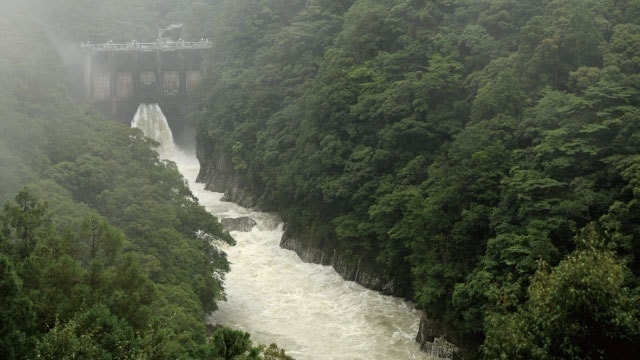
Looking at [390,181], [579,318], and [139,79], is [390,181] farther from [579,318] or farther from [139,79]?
[139,79]

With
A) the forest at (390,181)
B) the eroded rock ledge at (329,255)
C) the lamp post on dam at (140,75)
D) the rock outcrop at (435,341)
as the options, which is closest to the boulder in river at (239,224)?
the forest at (390,181)

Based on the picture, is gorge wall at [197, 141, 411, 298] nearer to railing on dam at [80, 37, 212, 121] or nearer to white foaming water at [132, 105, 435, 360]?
white foaming water at [132, 105, 435, 360]

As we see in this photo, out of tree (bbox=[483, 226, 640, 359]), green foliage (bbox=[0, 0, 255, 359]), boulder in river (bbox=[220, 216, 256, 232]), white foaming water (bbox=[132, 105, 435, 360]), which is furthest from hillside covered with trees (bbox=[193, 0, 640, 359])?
green foliage (bbox=[0, 0, 255, 359])

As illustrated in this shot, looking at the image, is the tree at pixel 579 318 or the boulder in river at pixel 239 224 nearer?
the tree at pixel 579 318

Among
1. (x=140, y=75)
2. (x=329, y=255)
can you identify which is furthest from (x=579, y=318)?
(x=140, y=75)

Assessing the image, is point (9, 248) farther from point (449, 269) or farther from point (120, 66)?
point (120, 66)

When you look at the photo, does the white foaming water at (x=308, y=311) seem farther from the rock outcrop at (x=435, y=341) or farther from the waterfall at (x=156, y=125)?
the waterfall at (x=156, y=125)

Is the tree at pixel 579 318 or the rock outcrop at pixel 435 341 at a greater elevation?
the tree at pixel 579 318
